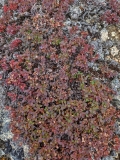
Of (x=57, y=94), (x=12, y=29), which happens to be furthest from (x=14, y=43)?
(x=57, y=94)

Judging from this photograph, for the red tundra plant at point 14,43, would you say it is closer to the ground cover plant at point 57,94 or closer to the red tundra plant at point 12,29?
the ground cover plant at point 57,94

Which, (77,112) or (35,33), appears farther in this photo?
(35,33)

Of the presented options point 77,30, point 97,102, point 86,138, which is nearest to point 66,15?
point 77,30

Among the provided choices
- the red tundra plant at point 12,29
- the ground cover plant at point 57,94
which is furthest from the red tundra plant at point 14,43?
the red tundra plant at point 12,29

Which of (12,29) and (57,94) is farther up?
(12,29)

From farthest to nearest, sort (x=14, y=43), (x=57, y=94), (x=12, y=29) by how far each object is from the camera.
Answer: (x=12, y=29) < (x=14, y=43) < (x=57, y=94)

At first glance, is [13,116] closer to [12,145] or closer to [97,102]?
[12,145]

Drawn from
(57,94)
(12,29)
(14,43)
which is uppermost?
(12,29)

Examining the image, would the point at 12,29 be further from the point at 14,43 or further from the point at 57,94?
the point at 57,94
